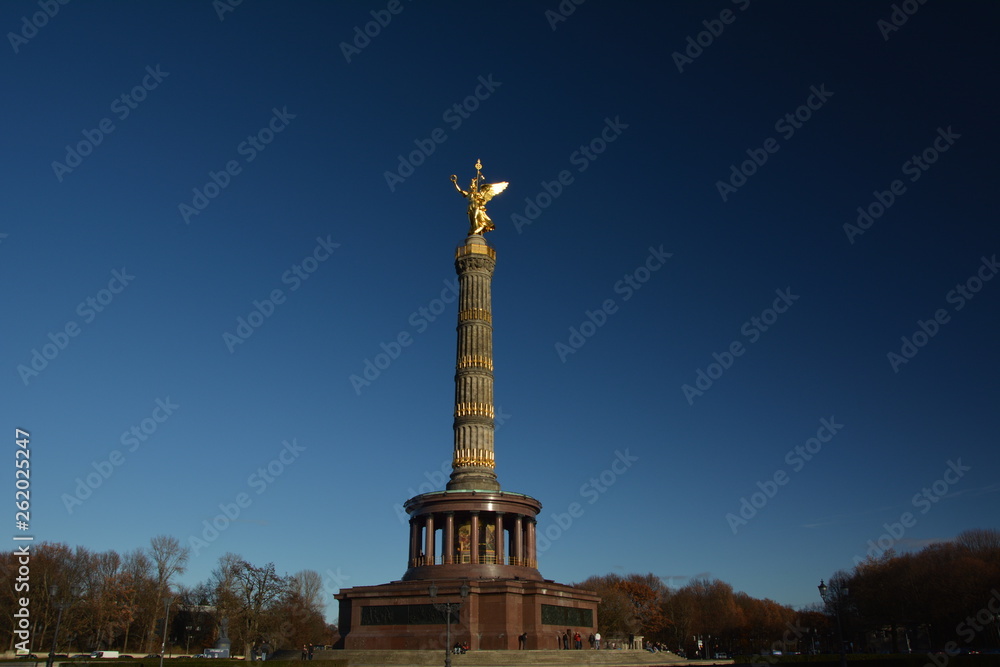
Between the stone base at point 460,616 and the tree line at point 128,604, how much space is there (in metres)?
20.1

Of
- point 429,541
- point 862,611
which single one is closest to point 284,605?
point 429,541

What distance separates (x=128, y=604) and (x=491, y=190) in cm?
3910

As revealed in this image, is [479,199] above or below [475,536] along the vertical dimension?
above

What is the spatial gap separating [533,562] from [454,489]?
4999mm

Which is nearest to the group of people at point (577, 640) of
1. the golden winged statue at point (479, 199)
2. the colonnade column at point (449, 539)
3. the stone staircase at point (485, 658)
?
the stone staircase at point (485, 658)

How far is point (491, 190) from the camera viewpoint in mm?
43156

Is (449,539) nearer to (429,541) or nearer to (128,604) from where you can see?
(429,541)

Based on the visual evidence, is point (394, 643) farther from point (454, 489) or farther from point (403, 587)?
point (454, 489)

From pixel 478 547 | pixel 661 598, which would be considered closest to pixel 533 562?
pixel 478 547

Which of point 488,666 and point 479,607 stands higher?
point 479,607

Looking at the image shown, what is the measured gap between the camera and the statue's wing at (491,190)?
43.1 m

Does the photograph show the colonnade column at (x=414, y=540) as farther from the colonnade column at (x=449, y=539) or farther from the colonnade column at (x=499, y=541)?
the colonnade column at (x=499, y=541)

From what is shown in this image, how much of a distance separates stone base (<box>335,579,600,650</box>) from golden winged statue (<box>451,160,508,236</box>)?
19287 mm

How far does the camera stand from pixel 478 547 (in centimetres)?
3466
